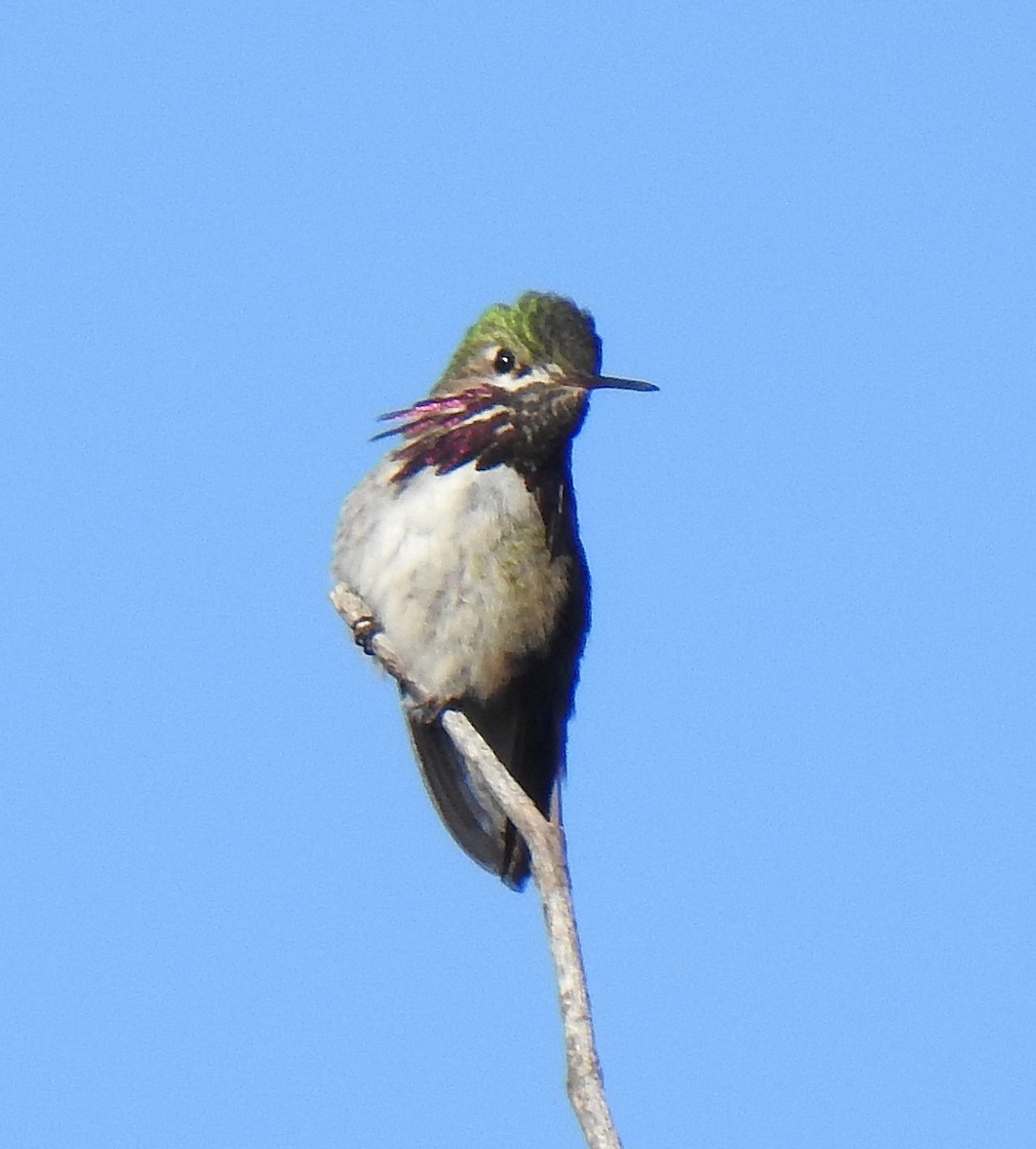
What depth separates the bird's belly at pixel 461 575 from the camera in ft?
24.1

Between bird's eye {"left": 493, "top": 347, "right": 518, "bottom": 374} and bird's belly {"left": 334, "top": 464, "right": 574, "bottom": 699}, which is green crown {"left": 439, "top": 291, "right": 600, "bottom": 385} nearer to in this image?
bird's eye {"left": 493, "top": 347, "right": 518, "bottom": 374}

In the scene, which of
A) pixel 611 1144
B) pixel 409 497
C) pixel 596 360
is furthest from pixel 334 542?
pixel 611 1144

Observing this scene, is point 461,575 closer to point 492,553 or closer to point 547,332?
point 492,553

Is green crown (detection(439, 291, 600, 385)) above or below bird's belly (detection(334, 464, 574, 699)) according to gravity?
above

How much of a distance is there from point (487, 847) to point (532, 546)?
4.86ft

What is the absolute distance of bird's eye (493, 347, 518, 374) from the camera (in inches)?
321

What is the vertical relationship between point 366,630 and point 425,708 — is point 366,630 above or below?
above

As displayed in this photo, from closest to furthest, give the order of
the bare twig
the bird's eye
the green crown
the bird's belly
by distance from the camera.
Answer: the bare twig
the bird's belly
the green crown
the bird's eye

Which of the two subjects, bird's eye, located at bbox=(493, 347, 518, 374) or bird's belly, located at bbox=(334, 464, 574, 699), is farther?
bird's eye, located at bbox=(493, 347, 518, 374)

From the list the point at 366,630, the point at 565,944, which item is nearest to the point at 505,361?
the point at 366,630

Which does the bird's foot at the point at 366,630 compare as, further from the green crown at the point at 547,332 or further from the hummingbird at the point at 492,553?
the green crown at the point at 547,332

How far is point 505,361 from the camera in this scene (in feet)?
A: 26.9

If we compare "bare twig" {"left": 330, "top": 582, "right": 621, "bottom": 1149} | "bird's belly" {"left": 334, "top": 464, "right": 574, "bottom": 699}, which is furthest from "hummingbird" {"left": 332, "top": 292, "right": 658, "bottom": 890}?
"bare twig" {"left": 330, "top": 582, "right": 621, "bottom": 1149}

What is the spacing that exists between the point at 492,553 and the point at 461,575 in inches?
5.5
